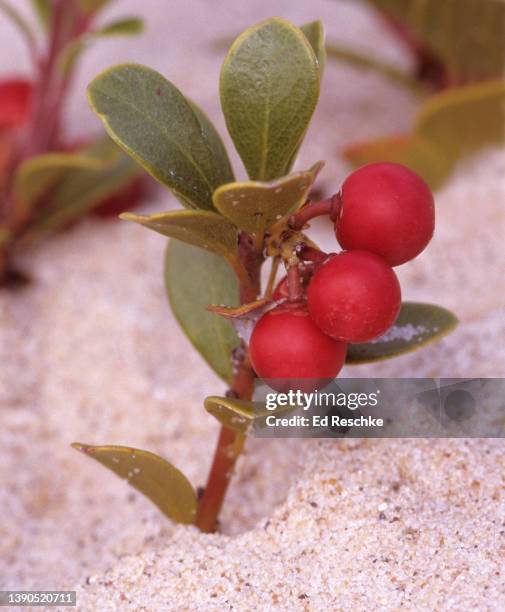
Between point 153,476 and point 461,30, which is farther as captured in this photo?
point 461,30

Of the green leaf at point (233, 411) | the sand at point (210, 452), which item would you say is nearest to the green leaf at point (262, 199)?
the green leaf at point (233, 411)

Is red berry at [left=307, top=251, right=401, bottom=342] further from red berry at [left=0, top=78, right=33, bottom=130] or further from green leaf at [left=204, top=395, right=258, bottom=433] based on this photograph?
red berry at [left=0, top=78, right=33, bottom=130]

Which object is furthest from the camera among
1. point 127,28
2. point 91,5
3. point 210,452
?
point 91,5

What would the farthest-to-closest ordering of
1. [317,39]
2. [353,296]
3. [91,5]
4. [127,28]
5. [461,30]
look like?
[461,30], [91,5], [127,28], [317,39], [353,296]

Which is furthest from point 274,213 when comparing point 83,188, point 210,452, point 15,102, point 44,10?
point 15,102

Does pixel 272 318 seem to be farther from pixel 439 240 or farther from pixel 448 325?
pixel 439 240

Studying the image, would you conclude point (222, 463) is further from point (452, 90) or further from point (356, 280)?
point (452, 90)
